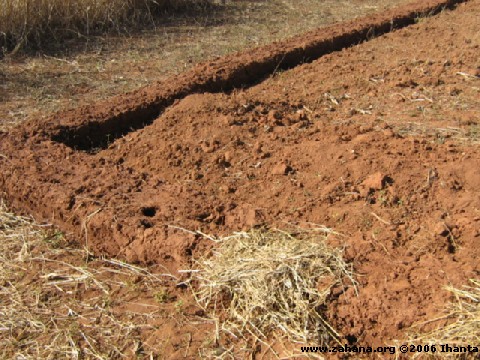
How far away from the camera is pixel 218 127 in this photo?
204 inches

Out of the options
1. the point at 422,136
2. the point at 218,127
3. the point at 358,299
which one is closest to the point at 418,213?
the point at 358,299

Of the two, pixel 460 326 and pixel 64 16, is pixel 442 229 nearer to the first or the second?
pixel 460 326

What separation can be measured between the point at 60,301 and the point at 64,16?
5749 millimetres

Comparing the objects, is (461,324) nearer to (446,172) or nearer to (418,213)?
(418,213)

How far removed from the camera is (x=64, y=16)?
820 cm

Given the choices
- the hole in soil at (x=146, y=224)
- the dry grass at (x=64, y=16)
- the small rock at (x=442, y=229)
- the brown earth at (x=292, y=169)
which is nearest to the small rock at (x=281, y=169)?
the brown earth at (x=292, y=169)

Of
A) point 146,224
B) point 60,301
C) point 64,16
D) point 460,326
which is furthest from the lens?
point 64,16

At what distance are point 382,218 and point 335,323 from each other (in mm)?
920

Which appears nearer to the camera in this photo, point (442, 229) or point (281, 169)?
point (442, 229)

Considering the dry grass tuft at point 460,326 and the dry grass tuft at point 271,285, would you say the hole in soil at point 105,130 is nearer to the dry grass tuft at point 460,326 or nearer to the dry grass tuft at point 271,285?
the dry grass tuft at point 271,285

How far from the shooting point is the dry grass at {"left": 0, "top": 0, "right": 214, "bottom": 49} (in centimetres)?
762

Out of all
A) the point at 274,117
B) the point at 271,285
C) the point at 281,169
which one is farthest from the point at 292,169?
the point at 271,285

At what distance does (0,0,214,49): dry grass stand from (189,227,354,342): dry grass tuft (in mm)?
5157

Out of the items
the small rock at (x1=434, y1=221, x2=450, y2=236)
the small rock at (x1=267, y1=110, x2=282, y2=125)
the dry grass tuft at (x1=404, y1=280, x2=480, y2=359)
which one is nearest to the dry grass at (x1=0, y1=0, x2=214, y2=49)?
the small rock at (x1=267, y1=110, x2=282, y2=125)
